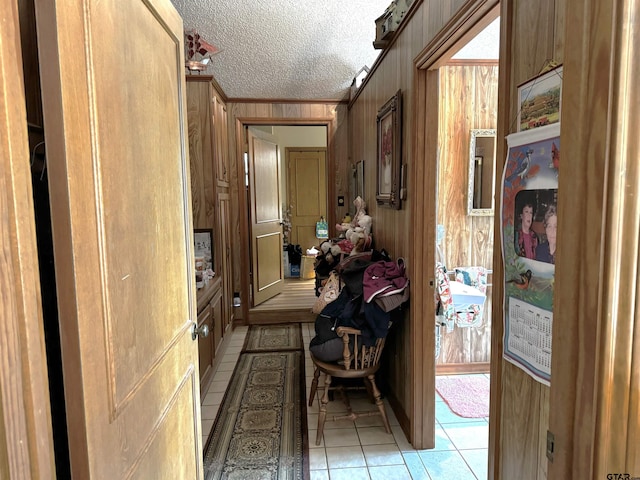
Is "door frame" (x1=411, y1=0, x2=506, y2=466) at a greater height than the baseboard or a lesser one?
greater

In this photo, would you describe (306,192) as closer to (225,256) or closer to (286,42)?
(225,256)

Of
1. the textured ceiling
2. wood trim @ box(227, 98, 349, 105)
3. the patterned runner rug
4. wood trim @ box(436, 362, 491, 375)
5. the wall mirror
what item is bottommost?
the patterned runner rug

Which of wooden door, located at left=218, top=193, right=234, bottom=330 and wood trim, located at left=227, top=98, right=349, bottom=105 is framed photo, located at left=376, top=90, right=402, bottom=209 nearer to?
wooden door, located at left=218, top=193, right=234, bottom=330

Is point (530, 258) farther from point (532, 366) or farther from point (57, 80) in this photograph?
point (57, 80)

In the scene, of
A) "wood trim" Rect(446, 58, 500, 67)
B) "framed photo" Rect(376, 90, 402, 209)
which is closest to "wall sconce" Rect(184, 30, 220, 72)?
"framed photo" Rect(376, 90, 402, 209)

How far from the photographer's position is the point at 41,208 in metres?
0.79

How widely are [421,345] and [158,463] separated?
56.3 inches

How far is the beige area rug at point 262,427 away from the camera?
6.61 feet

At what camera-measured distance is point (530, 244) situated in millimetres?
1095

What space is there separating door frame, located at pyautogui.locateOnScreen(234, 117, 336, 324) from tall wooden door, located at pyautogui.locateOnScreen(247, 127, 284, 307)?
8cm

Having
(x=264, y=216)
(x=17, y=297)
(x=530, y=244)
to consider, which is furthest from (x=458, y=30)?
(x=264, y=216)

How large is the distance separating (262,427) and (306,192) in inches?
191

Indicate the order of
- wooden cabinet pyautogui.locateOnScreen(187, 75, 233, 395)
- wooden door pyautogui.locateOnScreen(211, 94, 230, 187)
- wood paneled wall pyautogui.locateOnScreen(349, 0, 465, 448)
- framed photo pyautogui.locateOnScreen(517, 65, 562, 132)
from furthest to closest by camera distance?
wooden door pyautogui.locateOnScreen(211, 94, 230, 187) < wooden cabinet pyautogui.locateOnScreen(187, 75, 233, 395) < wood paneled wall pyautogui.locateOnScreen(349, 0, 465, 448) < framed photo pyautogui.locateOnScreen(517, 65, 562, 132)

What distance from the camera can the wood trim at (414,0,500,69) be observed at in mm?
1377
